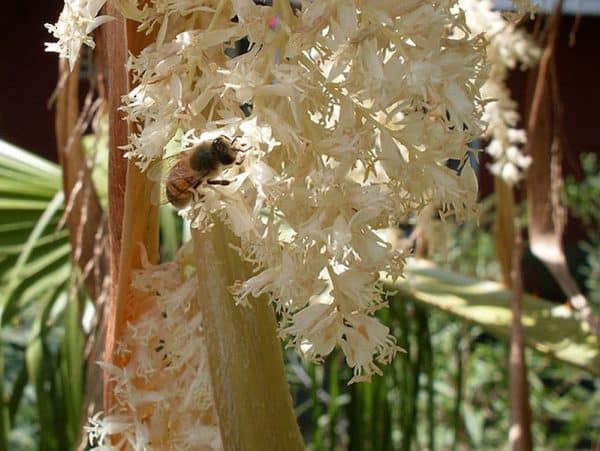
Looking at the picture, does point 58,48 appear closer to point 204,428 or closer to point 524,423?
point 204,428

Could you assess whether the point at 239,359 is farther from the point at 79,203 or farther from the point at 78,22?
the point at 79,203

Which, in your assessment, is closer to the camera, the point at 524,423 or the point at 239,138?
the point at 239,138

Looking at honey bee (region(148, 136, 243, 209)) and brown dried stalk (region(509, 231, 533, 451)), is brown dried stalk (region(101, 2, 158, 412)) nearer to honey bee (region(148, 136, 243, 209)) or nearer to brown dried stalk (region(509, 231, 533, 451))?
honey bee (region(148, 136, 243, 209))

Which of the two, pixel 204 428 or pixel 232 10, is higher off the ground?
pixel 232 10

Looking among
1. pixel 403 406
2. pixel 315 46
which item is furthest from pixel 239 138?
pixel 403 406

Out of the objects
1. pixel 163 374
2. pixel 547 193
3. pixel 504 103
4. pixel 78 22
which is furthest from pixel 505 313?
pixel 78 22

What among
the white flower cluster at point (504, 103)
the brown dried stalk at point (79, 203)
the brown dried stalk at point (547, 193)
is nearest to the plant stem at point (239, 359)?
the brown dried stalk at point (79, 203)
